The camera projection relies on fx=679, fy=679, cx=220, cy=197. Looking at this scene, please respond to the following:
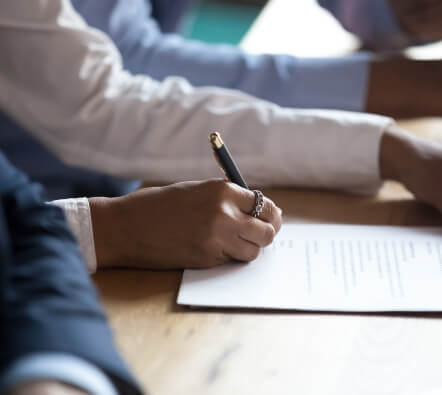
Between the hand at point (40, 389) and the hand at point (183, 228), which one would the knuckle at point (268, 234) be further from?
the hand at point (40, 389)

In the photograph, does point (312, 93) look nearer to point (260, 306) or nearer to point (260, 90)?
point (260, 90)

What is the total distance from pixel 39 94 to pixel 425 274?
59 cm

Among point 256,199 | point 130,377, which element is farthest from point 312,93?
point 130,377

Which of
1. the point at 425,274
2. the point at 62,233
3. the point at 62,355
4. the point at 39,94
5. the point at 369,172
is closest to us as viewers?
the point at 62,355

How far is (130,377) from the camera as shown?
0.46 m

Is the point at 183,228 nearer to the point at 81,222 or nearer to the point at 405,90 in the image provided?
the point at 81,222

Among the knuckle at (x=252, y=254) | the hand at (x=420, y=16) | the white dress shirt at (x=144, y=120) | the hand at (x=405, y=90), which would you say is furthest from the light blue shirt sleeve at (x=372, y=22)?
the knuckle at (x=252, y=254)

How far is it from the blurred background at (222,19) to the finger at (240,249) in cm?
128

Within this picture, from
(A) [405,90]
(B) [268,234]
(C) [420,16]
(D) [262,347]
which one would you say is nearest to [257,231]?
(B) [268,234]

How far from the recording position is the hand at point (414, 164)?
2.64 ft

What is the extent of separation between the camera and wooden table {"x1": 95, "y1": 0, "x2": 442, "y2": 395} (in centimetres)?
54

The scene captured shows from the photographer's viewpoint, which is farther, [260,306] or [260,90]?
[260,90]

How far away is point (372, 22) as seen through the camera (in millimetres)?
1149

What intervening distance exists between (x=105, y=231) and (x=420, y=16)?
68 centimetres
